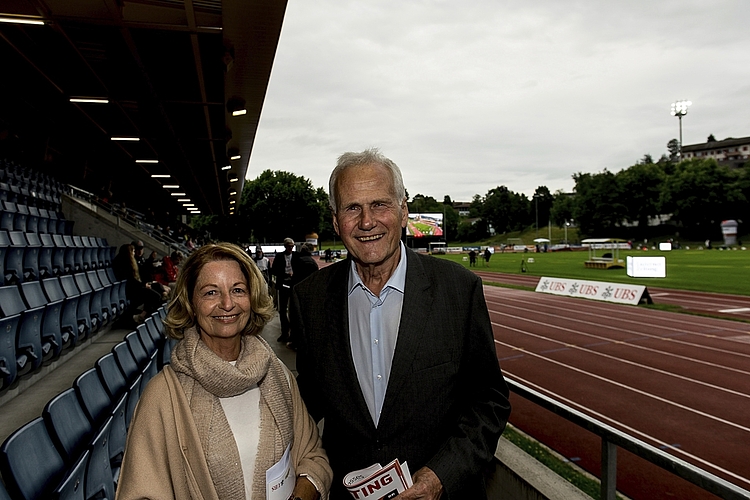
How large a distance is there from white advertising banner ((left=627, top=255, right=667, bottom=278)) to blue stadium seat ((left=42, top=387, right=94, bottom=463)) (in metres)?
28.6

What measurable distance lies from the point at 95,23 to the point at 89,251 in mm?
4932

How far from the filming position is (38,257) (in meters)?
7.34

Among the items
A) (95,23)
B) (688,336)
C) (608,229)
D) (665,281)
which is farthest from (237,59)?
(608,229)

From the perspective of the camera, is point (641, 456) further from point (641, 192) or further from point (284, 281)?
point (641, 192)

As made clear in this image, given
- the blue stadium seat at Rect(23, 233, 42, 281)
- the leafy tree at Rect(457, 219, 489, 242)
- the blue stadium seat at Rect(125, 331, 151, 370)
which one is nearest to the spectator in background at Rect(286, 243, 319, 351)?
the blue stadium seat at Rect(125, 331, 151, 370)

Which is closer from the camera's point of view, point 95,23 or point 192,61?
point 95,23

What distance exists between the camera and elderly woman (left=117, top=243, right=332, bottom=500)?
1.53 meters

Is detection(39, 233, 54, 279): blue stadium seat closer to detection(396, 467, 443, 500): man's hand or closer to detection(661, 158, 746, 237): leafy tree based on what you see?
detection(396, 467, 443, 500): man's hand

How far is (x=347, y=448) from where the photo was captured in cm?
169

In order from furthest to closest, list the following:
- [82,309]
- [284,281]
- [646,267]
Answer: [646,267] < [284,281] < [82,309]

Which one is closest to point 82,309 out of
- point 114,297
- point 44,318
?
point 44,318

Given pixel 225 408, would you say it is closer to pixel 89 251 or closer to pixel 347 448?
pixel 347 448

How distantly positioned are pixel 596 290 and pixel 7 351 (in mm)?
18268

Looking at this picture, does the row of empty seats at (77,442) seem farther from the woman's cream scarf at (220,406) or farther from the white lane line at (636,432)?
the white lane line at (636,432)
